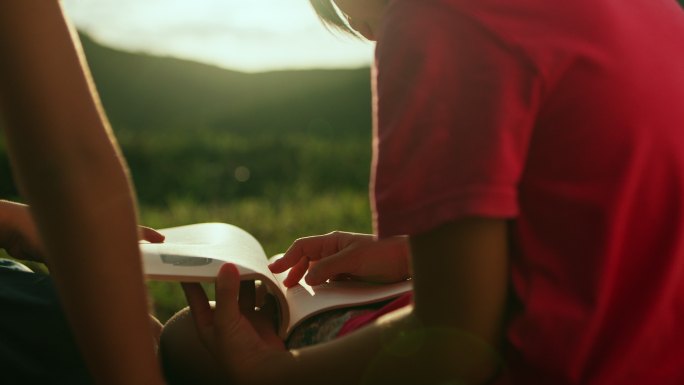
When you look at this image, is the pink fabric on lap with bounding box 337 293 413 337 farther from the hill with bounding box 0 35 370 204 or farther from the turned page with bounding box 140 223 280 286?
the hill with bounding box 0 35 370 204

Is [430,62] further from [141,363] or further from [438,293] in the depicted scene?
[141,363]

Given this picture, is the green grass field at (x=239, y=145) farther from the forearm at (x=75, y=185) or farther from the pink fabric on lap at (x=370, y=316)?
the forearm at (x=75, y=185)

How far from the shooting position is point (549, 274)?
87cm

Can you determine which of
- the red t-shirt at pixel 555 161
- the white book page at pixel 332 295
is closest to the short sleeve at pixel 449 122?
the red t-shirt at pixel 555 161

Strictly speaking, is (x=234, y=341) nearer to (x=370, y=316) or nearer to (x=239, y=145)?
(x=370, y=316)

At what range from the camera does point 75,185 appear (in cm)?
77

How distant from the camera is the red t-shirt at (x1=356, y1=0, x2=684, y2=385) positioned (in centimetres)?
81

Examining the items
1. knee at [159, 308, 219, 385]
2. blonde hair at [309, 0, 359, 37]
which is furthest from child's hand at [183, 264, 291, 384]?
blonde hair at [309, 0, 359, 37]

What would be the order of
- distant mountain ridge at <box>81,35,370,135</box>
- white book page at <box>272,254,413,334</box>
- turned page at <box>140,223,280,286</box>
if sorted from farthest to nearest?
distant mountain ridge at <box>81,35,370,135</box>
white book page at <box>272,254,413,334</box>
turned page at <box>140,223,280,286</box>

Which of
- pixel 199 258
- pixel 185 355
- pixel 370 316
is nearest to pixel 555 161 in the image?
pixel 370 316

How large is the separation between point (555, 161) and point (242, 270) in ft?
1.46

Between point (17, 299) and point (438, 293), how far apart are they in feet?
2.40

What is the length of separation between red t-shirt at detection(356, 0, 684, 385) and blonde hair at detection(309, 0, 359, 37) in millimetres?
454

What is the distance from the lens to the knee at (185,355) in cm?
127
